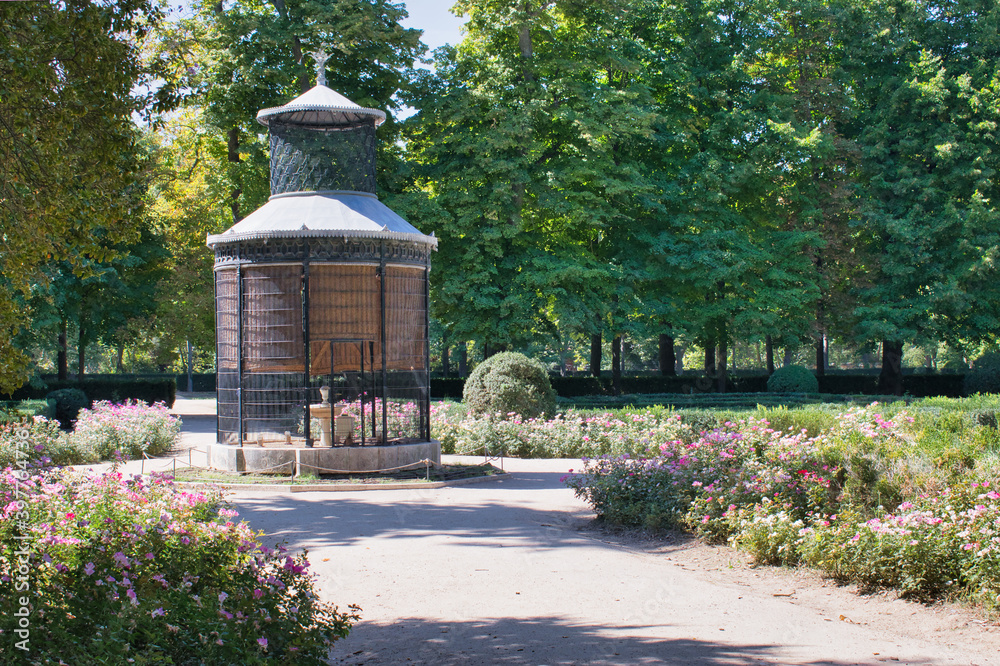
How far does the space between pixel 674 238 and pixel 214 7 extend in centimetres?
1717

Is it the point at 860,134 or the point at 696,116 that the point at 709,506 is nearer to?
the point at 696,116

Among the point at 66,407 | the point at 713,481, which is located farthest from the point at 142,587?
the point at 66,407

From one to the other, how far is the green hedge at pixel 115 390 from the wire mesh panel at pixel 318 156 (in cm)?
1352

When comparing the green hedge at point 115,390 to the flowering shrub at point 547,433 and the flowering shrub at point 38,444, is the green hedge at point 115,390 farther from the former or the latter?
the flowering shrub at point 547,433

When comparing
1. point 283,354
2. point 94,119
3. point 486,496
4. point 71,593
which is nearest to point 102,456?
point 283,354

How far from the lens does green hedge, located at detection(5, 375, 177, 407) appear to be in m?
27.8

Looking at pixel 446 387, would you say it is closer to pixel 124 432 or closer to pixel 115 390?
pixel 115 390

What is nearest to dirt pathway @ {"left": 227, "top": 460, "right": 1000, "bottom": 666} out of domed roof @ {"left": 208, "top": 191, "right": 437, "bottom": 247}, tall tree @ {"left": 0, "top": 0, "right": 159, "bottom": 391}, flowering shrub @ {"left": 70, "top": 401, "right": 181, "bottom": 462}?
tall tree @ {"left": 0, "top": 0, "right": 159, "bottom": 391}

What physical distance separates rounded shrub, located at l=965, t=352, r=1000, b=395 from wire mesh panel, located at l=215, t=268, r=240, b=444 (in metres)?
23.4

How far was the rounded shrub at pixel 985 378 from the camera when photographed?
1141 inches

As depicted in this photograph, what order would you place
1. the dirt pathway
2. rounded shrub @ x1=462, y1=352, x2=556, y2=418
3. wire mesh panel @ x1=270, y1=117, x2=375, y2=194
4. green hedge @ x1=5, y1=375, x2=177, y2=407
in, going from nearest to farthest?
1. the dirt pathway
2. wire mesh panel @ x1=270, y1=117, x2=375, y2=194
3. rounded shrub @ x1=462, y1=352, x2=556, y2=418
4. green hedge @ x1=5, y1=375, x2=177, y2=407

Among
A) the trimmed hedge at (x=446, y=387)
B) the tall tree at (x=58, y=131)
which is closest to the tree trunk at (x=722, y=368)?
the trimmed hedge at (x=446, y=387)

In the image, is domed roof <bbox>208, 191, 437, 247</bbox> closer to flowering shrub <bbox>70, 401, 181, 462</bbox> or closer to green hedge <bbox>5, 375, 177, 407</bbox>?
flowering shrub <bbox>70, 401, 181, 462</bbox>

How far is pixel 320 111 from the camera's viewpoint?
54.0 ft
